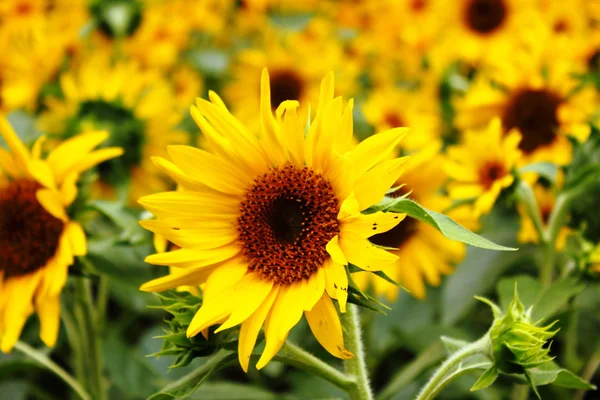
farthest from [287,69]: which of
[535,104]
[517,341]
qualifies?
[517,341]

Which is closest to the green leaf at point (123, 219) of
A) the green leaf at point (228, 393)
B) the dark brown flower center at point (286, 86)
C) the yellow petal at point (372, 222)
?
the green leaf at point (228, 393)

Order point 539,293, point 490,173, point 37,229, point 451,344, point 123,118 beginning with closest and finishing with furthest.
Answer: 1. point 451,344
2. point 539,293
3. point 37,229
4. point 490,173
5. point 123,118

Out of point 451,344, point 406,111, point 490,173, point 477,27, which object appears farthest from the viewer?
point 477,27

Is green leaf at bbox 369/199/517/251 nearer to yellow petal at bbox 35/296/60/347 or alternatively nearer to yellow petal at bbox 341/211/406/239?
yellow petal at bbox 341/211/406/239

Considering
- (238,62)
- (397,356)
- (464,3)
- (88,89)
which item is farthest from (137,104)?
(464,3)

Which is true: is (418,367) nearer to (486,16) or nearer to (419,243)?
(419,243)

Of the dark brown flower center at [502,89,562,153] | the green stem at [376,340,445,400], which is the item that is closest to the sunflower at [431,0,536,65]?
the dark brown flower center at [502,89,562,153]
